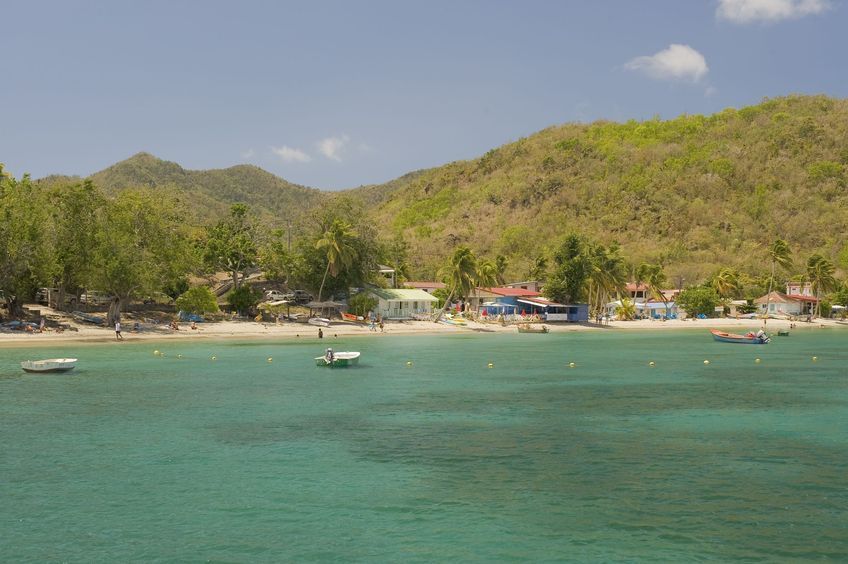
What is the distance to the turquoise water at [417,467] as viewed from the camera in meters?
16.0

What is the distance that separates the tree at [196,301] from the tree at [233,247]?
21.6 ft

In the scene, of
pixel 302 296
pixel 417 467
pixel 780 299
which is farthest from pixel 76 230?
pixel 780 299

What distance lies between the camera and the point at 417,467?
22000 millimetres

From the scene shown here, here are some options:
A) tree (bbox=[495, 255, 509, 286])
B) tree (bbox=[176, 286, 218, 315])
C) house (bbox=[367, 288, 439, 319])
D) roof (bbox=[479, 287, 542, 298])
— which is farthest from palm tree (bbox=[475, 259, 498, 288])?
tree (bbox=[176, 286, 218, 315])

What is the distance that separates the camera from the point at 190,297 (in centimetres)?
7369

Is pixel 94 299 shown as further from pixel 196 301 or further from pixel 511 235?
pixel 511 235

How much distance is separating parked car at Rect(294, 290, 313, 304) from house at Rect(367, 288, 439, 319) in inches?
305

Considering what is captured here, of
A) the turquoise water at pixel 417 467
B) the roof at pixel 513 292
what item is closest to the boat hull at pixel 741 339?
the turquoise water at pixel 417 467

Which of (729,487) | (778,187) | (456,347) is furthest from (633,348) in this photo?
(778,187)

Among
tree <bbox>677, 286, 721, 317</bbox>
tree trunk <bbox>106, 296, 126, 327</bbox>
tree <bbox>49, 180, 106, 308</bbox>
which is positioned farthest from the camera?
tree <bbox>677, 286, 721, 317</bbox>

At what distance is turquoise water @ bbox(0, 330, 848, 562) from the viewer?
16.0 metres

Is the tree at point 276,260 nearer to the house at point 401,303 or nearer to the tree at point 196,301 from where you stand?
the tree at point 196,301

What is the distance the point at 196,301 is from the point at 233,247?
9.17 meters

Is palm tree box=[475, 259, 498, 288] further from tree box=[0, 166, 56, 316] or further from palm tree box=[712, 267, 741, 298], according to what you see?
tree box=[0, 166, 56, 316]
